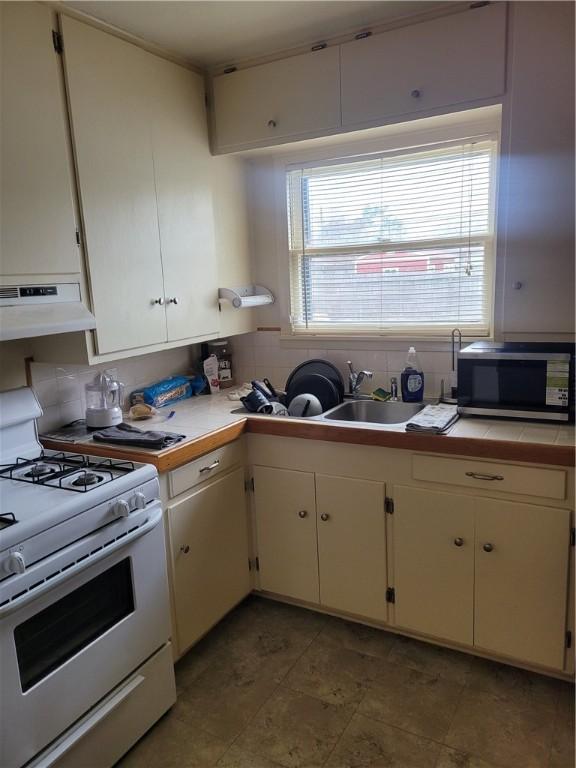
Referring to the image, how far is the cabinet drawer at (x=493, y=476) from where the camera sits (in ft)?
6.16

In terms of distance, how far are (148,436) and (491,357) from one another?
4.27ft

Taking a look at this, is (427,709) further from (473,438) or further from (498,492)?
(473,438)

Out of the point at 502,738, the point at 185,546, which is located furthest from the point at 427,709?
the point at 185,546

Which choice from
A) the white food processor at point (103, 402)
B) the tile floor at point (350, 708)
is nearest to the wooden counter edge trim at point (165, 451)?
the white food processor at point (103, 402)

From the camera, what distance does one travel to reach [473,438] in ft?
6.47

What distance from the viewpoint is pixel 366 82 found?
2.26 metres

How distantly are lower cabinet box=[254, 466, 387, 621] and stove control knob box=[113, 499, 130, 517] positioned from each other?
84cm

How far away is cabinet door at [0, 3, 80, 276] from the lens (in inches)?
69.4

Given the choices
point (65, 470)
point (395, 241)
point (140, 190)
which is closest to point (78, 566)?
point (65, 470)

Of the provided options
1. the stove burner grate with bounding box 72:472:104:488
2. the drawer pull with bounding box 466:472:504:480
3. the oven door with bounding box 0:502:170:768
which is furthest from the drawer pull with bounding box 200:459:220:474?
the drawer pull with bounding box 466:472:504:480

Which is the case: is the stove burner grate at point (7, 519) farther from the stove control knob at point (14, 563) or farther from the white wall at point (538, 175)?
the white wall at point (538, 175)

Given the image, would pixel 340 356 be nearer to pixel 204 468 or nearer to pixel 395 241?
pixel 395 241

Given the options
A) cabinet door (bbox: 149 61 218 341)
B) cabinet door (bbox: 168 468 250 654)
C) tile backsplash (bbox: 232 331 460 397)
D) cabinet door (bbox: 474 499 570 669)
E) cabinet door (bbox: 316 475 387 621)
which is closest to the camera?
cabinet door (bbox: 474 499 570 669)

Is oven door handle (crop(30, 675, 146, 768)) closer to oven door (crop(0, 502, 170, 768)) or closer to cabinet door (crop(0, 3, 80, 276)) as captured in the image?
oven door (crop(0, 502, 170, 768))
